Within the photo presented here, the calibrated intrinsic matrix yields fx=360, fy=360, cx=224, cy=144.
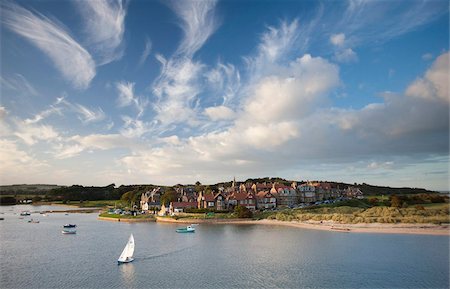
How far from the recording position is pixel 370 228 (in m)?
62.4

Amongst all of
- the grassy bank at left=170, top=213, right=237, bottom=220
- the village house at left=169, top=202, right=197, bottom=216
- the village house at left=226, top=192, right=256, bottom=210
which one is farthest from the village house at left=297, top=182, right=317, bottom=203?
the village house at left=169, top=202, right=197, bottom=216

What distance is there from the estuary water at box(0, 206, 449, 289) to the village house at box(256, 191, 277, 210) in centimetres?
3580

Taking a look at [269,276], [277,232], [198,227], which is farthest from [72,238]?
[269,276]

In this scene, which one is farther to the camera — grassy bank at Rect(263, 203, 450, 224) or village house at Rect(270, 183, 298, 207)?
village house at Rect(270, 183, 298, 207)

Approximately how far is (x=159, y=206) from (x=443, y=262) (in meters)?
83.0

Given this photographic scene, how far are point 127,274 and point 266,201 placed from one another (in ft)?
215

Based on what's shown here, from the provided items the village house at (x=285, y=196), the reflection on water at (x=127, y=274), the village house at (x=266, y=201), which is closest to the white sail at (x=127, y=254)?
the reflection on water at (x=127, y=274)

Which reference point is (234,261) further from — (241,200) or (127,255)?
(241,200)

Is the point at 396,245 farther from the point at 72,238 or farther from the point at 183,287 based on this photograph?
the point at 72,238

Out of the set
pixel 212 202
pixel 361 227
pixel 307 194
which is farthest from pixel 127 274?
pixel 307 194

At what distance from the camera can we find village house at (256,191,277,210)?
95.6 meters

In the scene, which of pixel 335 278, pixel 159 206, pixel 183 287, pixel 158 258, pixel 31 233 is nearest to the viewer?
pixel 183 287

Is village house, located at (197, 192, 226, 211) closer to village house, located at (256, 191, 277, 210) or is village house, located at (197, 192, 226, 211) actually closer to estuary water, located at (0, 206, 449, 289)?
village house, located at (256, 191, 277, 210)

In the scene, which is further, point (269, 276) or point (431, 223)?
point (431, 223)
